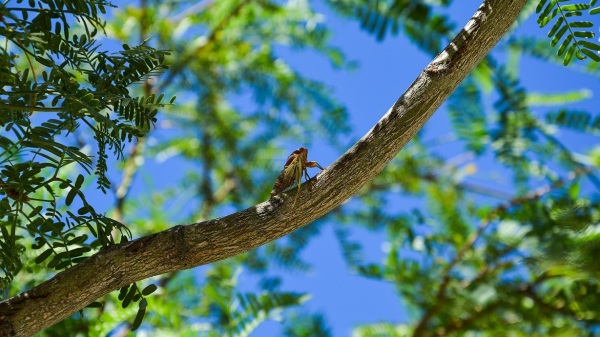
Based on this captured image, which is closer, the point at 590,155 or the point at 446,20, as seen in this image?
the point at 446,20

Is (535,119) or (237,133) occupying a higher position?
(237,133)

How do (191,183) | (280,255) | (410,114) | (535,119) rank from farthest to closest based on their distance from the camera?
(191,183) < (280,255) < (535,119) < (410,114)

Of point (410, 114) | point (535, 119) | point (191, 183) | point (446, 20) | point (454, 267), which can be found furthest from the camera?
point (191, 183)

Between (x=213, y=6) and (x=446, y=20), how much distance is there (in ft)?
2.97

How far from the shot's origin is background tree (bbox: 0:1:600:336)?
1652 millimetres

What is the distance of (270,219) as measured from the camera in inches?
28.3

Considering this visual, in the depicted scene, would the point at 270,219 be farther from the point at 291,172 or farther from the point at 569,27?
the point at 569,27

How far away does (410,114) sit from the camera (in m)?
0.72

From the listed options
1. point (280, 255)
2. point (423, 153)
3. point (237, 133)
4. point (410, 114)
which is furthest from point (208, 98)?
point (410, 114)

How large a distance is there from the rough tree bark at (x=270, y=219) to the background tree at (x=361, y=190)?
17.5 inches

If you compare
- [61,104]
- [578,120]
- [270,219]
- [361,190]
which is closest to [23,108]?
[61,104]

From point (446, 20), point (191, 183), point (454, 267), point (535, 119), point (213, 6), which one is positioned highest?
point (213, 6)

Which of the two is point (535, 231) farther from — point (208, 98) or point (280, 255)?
point (208, 98)

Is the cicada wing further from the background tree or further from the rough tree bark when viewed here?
the background tree
